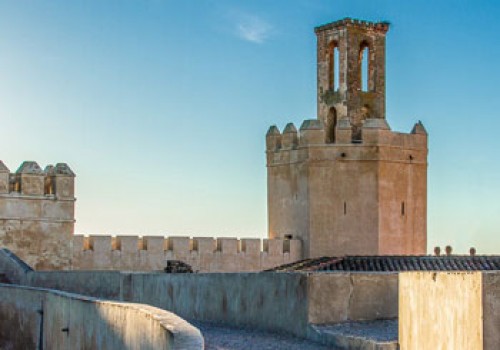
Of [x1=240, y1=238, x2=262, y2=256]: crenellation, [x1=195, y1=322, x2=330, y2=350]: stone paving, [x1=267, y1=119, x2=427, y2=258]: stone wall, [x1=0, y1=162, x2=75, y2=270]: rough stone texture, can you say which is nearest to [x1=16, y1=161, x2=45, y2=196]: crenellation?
[x1=0, y1=162, x2=75, y2=270]: rough stone texture

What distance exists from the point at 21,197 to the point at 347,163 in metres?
10.0

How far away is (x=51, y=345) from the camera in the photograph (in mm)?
10820

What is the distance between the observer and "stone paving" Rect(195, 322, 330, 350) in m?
8.31

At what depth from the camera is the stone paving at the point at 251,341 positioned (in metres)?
8.31

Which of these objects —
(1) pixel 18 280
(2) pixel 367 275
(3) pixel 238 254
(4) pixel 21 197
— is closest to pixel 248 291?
(2) pixel 367 275

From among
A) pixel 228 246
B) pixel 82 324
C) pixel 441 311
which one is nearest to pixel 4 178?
pixel 228 246

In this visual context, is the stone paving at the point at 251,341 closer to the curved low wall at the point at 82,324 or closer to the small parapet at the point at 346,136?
the curved low wall at the point at 82,324

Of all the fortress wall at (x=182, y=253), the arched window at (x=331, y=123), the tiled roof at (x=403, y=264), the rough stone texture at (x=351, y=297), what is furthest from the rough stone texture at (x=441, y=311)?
the arched window at (x=331, y=123)

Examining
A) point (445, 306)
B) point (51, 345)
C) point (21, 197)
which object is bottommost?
point (51, 345)

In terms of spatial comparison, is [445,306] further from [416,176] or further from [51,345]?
[416,176]

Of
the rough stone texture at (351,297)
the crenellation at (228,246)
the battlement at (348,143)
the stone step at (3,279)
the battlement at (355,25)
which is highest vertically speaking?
the battlement at (355,25)

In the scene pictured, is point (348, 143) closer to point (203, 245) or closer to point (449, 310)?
point (203, 245)

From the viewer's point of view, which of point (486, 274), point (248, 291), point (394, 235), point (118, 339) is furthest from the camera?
point (394, 235)

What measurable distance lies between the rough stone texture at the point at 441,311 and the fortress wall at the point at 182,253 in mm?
15984
